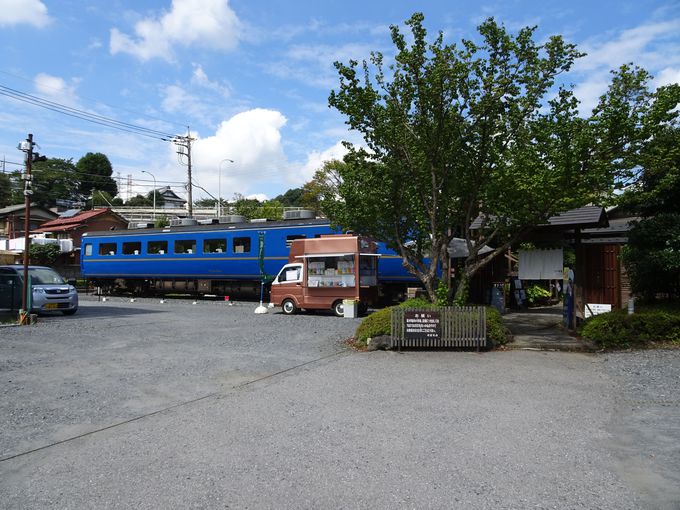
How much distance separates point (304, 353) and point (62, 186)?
82479 mm

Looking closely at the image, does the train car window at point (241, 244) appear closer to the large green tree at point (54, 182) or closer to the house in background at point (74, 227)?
the house in background at point (74, 227)

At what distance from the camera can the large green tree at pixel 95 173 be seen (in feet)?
280

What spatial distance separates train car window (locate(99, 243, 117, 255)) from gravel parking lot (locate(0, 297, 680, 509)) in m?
18.3

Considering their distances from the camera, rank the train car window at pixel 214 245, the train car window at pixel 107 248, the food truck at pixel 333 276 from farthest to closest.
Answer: the train car window at pixel 107 248
the train car window at pixel 214 245
the food truck at pixel 333 276

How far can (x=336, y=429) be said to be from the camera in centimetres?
534

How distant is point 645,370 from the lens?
8.12 m

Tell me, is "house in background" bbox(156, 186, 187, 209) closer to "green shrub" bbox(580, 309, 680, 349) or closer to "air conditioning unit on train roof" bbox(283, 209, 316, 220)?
"air conditioning unit on train roof" bbox(283, 209, 316, 220)

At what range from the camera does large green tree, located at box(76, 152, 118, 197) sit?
3364 inches

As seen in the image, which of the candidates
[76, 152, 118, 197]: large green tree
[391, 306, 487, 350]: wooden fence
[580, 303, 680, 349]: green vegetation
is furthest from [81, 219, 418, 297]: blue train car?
[76, 152, 118, 197]: large green tree

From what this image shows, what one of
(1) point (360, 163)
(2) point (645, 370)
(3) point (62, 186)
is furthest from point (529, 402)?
(3) point (62, 186)

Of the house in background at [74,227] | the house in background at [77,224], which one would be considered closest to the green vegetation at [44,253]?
the house in background at [74,227]

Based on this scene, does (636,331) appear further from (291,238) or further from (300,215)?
(300,215)

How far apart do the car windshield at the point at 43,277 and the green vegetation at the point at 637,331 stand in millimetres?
15473

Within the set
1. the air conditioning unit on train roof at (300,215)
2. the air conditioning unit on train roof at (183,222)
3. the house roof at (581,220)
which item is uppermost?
the air conditioning unit on train roof at (183,222)
